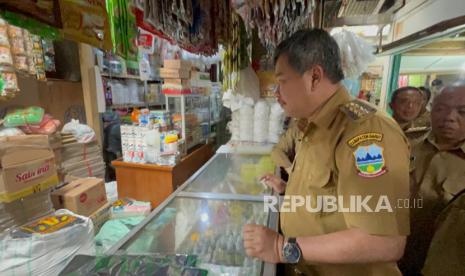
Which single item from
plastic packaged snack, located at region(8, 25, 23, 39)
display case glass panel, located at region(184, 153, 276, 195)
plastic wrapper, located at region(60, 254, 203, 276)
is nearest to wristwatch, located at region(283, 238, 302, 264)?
plastic wrapper, located at region(60, 254, 203, 276)

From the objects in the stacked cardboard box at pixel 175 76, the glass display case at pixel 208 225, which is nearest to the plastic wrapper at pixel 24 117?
the stacked cardboard box at pixel 175 76

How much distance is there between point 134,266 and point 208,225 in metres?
0.62

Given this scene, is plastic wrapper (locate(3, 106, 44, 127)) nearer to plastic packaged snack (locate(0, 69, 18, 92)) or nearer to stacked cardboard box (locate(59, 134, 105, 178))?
plastic packaged snack (locate(0, 69, 18, 92))

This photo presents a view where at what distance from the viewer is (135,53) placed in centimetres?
111

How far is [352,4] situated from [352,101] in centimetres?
160

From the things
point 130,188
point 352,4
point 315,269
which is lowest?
point 130,188

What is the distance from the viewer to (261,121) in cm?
287

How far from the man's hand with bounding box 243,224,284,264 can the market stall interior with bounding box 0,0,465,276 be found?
0.17 feet

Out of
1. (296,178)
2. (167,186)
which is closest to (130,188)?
(167,186)

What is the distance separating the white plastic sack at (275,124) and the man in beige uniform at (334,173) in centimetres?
178

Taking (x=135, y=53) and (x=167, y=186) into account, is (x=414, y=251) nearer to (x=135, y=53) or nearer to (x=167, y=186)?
(x=135, y=53)

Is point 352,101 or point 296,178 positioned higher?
point 352,101

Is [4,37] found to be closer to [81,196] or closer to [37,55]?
[37,55]

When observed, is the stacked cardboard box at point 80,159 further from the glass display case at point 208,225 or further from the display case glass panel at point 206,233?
the display case glass panel at point 206,233
